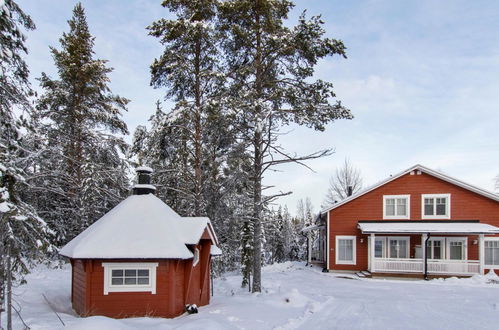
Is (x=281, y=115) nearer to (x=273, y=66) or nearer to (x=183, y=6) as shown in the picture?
(x=273, y=66)

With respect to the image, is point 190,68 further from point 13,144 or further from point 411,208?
point 411,208

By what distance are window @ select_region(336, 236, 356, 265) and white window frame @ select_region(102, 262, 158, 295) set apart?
1631 centimetres

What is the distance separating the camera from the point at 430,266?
72.3 feet

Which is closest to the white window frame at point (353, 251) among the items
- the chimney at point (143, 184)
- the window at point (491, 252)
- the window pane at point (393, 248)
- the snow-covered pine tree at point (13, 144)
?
the window pane at point (393, 248)

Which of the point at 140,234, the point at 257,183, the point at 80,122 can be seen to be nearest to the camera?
the point at 140,234

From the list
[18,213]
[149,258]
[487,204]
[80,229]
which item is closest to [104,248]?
[149,258]

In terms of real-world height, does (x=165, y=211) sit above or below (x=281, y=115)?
below

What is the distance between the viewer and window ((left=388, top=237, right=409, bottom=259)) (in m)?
23.8

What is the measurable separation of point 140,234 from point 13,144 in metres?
4.49

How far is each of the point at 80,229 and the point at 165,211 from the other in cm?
873

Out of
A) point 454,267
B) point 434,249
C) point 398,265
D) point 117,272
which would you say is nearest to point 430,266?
point 454,267

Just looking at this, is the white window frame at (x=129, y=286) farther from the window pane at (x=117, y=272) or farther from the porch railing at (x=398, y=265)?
the porch railing at (x=398, y=265)

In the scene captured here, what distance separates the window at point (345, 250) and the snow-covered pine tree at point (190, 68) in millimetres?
11762

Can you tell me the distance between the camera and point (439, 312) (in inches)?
486
